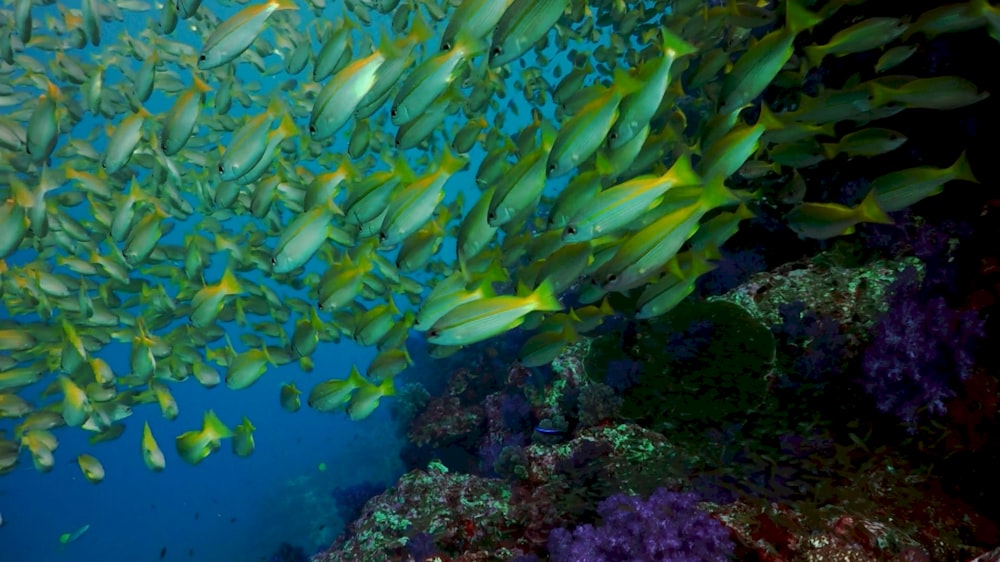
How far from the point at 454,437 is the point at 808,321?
20.7ft

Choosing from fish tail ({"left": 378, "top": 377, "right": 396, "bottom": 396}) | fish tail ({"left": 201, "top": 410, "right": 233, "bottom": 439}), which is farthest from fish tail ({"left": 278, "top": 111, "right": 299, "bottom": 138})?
fish tail ({"left": 201, "top": 410, "right": 233, "bottom": 439})

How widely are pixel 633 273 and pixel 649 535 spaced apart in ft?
5.28

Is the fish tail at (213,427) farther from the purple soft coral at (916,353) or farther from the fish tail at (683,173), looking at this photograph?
the purple soft coral at (916,353)

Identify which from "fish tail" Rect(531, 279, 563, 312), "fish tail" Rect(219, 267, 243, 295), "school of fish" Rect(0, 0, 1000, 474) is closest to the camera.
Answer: "fish tail" Rect(531, 279, 563, 312)

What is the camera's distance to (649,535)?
346 cm

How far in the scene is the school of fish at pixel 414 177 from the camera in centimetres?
326

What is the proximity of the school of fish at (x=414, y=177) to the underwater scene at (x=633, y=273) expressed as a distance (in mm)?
31

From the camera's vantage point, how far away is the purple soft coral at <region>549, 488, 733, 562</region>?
3332mm

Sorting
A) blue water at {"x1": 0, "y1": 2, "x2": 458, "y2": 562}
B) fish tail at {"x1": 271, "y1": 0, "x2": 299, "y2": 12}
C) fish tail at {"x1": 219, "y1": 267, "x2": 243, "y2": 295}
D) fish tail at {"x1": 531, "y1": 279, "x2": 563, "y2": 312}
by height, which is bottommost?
blue water at {"x1": 0, "y1": 2, "x2": 458, "y2": 562}

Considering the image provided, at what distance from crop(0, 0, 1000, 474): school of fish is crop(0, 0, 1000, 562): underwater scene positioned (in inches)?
1.2

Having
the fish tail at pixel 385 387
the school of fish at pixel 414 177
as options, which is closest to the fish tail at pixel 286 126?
the school of fish at pixel 414 177

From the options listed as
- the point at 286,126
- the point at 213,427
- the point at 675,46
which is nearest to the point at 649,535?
the point at 675,46

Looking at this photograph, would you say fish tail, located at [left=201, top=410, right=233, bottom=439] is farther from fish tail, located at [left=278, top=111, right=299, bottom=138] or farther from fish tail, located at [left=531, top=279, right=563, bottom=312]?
fish tail, located at [left=531, top=279, right=563, bottom=312]

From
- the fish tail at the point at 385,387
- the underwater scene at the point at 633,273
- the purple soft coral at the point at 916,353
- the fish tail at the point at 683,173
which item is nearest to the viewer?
the fish tail at the point at 683,173
